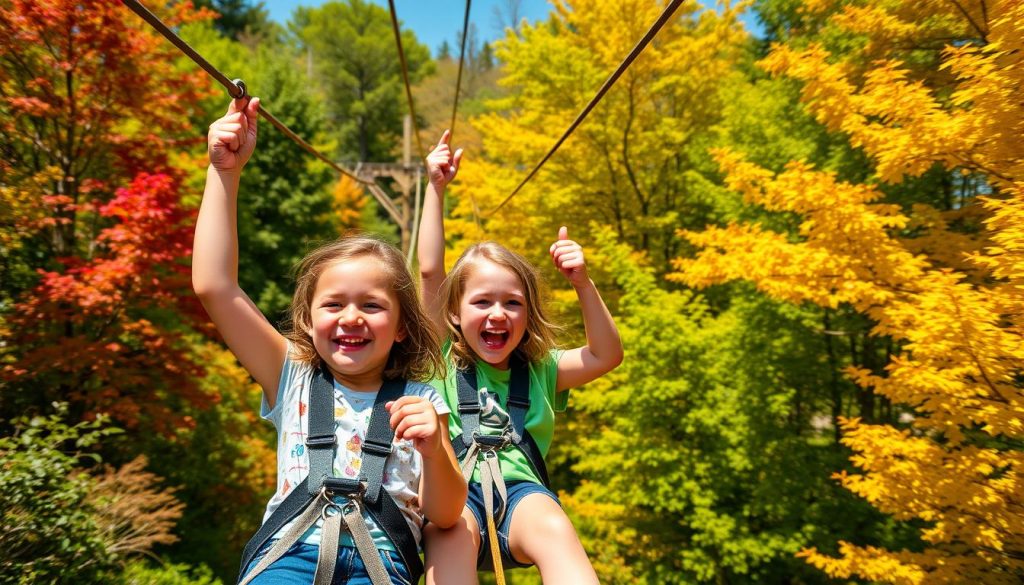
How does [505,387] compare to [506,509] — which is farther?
Answer: [505,387]

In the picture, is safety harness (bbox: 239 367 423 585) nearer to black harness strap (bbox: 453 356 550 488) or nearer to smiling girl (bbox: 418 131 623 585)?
smiling girl (bbox: 418 131 623 585)

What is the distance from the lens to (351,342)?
64.7 inches

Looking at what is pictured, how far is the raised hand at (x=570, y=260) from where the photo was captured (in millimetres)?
2008

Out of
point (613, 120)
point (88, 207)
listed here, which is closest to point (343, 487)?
point (88, 207)

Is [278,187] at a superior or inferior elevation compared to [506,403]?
superior

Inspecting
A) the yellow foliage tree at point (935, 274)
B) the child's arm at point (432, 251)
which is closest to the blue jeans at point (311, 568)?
the child's arm at point (432, 251)

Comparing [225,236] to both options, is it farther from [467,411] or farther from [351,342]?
[467,411]

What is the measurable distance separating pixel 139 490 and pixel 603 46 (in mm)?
8525

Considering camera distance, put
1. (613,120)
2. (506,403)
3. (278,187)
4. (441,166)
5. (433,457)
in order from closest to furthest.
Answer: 1. (433,457)
2. (506,403)
3. (441,166)
4. (613,120)
5. (278,187)

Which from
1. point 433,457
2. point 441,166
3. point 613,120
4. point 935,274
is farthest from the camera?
point 613,120

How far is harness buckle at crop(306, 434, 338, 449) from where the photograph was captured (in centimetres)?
155

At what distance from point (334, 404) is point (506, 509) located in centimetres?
70

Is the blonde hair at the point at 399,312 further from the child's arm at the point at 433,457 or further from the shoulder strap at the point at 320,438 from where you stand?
the child's arm at the point at 433,457

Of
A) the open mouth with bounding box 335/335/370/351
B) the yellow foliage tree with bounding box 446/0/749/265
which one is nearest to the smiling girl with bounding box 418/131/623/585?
the open mouth with bounding box 335/335/370/351
